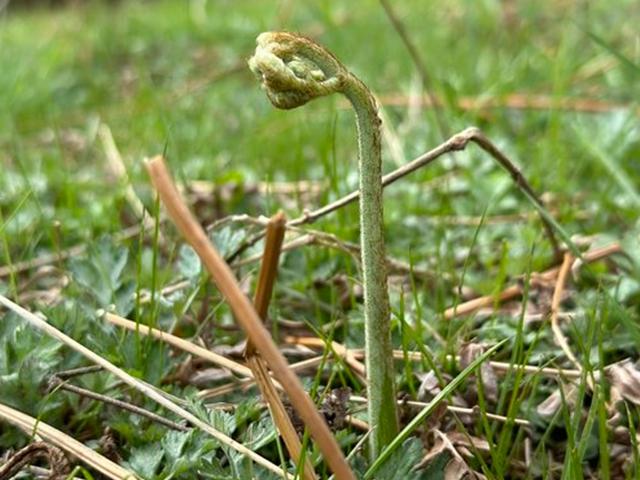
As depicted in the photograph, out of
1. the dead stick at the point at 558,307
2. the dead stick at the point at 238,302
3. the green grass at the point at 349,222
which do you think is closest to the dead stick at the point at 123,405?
the green grass at the point at 349,222

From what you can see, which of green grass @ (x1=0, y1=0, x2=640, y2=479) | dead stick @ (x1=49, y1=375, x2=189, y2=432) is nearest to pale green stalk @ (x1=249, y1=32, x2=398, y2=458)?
green grass @ (x1=0, y1=0, x2=640, y2=479)

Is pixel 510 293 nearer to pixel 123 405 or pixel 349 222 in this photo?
pixel 349 222

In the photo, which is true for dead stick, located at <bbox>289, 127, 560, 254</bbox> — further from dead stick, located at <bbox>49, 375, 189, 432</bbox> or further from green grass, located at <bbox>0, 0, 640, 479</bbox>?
dead stick, located at <bbox>49, 375, 189, 432</bbox>

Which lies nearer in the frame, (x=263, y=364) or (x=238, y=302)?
(x=238, y=302)

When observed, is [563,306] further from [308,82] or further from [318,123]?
[318,123]

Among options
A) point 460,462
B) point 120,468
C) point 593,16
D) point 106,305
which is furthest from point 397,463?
point 593,16

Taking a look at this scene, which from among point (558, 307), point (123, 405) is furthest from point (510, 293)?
point (123, 405)
